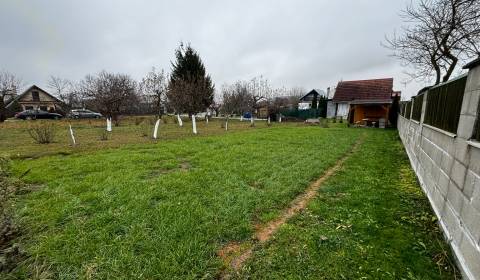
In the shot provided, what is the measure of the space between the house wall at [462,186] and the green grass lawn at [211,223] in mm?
265

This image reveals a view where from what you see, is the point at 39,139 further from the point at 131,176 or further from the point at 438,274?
the point at 438,274

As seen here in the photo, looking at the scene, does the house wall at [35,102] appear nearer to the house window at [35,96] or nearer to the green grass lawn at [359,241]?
the house window at [35,96]

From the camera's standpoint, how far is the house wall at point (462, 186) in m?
1.93

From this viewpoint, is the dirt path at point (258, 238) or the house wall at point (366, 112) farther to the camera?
the house wall at point (366, 112)

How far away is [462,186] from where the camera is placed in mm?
2266

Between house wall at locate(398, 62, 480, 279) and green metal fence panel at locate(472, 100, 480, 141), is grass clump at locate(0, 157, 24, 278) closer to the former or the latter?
house wall at locate(398, 62, 480, 279)

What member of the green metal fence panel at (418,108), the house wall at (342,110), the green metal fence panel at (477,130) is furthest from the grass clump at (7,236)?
the house wall at (342,110)

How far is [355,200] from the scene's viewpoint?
380 cm

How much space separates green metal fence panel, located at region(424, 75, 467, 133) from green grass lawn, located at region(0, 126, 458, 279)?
4.41 ft

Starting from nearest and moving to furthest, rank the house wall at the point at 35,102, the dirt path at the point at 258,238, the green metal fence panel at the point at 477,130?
the green metal fence panel at the point at 477,130, the dirt path at the point at 258,238, the house wall at the point at 35,102

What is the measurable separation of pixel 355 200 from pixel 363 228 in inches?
37.6

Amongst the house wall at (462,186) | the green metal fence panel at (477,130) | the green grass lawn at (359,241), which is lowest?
the green grass lawn at (359,241)

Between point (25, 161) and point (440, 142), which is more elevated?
point (440, 142)

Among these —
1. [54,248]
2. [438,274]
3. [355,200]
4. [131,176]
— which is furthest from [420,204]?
[131,176]
